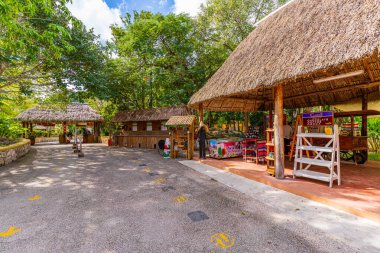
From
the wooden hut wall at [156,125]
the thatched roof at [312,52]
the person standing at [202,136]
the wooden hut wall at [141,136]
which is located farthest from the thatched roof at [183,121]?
the wooden hut wall at [156,125]

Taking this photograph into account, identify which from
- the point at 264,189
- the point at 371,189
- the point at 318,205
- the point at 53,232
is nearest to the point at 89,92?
the point at 53,232

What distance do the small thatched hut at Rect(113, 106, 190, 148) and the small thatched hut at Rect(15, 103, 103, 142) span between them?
21.5 feet

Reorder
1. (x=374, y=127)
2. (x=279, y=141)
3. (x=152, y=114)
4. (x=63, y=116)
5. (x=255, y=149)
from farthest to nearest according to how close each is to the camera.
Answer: (x=63, y=116) → (x=152, y=114) → (x=374, y=127) → (x=255, y=149) → (x=279, y=141)

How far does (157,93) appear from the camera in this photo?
19.8m

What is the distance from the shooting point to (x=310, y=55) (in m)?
4.34

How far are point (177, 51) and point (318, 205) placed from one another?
11710 millimetres

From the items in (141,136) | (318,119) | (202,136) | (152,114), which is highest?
(152,114)

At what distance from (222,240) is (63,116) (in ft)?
80.9

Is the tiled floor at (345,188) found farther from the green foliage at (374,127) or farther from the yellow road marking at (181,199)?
the green foliage at (374,127)

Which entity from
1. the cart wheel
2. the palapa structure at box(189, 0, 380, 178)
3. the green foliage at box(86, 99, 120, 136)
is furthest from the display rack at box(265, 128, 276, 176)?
the green foliage at box(86, 99, 120, 136)

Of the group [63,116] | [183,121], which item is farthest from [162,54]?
[63,116]

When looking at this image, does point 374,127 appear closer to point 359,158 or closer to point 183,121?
point 359,158

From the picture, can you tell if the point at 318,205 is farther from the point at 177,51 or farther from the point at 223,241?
the point at 177,51

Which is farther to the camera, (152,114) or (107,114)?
(107,114)
